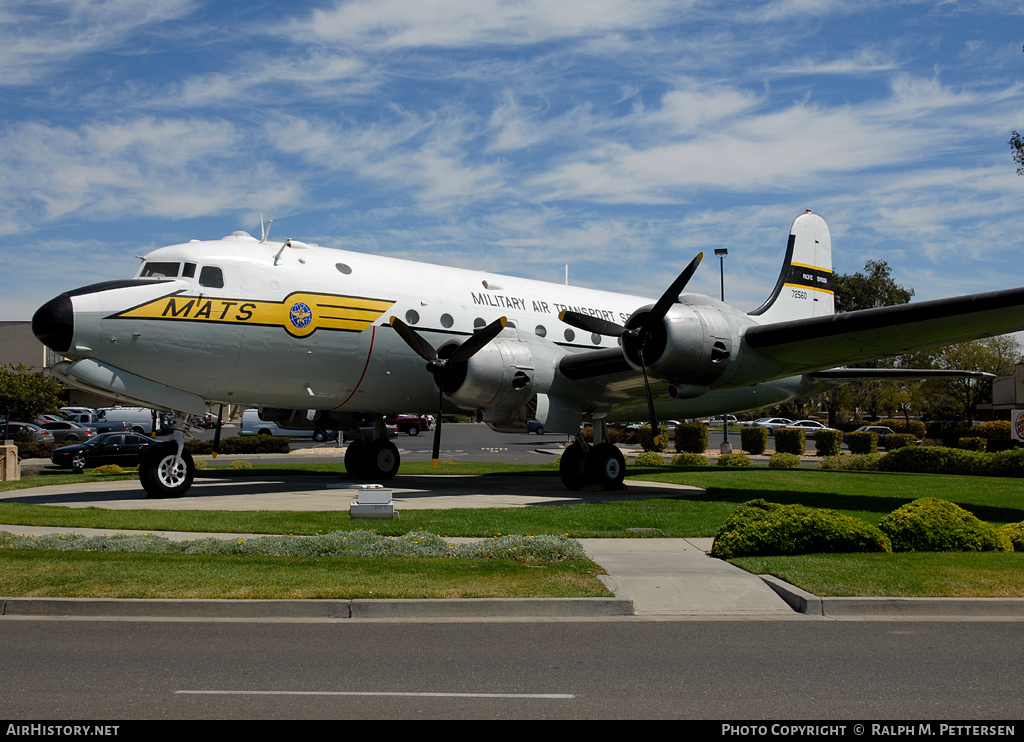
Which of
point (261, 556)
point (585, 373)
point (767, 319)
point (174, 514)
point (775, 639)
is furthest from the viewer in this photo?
point (767, 319)

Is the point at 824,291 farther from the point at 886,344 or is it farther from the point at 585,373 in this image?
the point at 585,373

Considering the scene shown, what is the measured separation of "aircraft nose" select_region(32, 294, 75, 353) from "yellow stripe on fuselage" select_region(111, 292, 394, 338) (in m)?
0.81

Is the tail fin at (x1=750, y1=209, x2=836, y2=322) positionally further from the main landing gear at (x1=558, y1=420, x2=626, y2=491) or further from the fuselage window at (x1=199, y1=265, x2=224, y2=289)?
the fuselage window at (x1=199, y1=265, x2=224, y2=289)

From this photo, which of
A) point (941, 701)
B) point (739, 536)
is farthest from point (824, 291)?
point (941, 701)

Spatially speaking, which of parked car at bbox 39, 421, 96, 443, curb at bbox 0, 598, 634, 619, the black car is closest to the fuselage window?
curb at bbox 0, 598, 634, 619

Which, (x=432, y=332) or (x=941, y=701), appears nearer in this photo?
(x=941, y=701)

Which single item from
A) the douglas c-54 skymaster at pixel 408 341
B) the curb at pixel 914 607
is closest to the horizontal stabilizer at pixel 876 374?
the douglas c-54 skymaster at pixel 408 341

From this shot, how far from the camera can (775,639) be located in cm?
773

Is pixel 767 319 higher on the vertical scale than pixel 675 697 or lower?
higher

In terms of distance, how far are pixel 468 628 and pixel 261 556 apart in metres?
4.05

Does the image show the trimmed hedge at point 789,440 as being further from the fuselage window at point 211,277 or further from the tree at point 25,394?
the tree at point 25,394

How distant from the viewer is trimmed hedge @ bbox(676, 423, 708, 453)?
42.0 m

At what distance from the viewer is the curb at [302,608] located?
8.56 m

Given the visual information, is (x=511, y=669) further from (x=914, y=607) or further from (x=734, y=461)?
(x=734, y=461)
